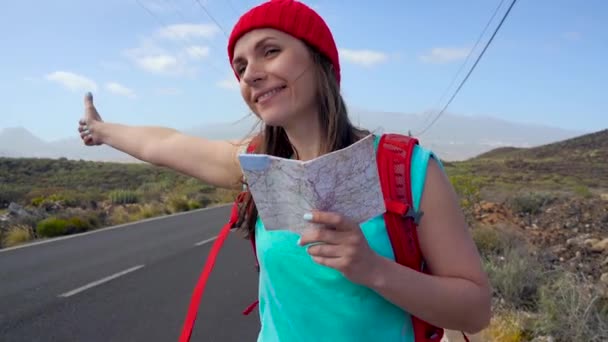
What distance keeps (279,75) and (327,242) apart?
52 cm

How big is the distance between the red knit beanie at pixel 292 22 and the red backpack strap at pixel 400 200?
1.10 feet

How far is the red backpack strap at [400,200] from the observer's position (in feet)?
3.75

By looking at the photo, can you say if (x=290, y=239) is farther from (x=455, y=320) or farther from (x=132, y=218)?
(x=132, y=218)

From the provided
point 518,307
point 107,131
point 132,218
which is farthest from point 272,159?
point 132,218

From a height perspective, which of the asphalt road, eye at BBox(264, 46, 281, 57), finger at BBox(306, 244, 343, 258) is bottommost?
the asphalt road

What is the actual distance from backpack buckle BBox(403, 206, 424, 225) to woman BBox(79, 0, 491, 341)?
0.02 metres

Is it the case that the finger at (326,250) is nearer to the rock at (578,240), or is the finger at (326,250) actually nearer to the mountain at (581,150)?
the rock at (578,240)

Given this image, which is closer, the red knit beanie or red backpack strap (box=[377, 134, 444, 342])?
red backpack strap (box=[377, 134, 444, 342])

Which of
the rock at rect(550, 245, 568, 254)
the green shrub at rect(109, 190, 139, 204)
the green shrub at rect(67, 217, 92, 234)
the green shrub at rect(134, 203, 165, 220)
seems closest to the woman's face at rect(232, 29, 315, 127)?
the rock at rect(550, 245, 568, 254)

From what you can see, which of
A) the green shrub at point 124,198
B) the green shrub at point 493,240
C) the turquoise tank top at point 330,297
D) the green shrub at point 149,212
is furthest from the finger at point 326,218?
the green shrub at point 124,198

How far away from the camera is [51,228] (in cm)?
1298

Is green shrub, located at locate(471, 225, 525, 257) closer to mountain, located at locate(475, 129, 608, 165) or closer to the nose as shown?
the nose

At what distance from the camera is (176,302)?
19.9 feet

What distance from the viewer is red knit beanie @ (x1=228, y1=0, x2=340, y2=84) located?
1311mm
